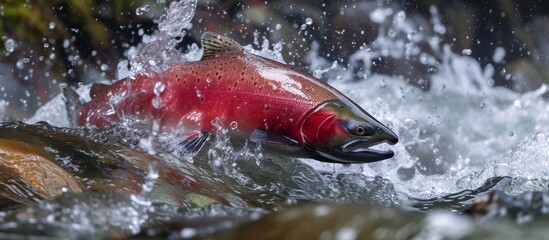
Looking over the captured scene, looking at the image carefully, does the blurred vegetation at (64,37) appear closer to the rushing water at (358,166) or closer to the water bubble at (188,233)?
the rushing water at (358,166)

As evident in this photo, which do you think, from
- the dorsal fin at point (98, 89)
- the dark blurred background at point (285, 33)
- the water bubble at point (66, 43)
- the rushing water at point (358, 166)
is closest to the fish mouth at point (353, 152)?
the rushing water at point (358, 166)

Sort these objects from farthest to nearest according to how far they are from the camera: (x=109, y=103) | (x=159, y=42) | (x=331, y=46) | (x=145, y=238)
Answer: (x=331, y=46)
(x=159, y=42)
(x=109, y=103)
(x=145, y=238)

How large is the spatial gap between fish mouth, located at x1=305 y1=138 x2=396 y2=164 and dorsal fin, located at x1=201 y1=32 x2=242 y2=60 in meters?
0.62

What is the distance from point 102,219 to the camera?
184 cm

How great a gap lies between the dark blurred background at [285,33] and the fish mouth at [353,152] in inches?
106

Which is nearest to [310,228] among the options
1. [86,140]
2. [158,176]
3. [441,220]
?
[441,220]

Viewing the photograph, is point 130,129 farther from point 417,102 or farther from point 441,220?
point 417,102

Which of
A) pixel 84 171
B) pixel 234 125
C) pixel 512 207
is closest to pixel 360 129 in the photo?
pixel 234 125

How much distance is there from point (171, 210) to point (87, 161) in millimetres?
962

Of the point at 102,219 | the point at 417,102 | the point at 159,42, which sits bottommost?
the point at 102,219

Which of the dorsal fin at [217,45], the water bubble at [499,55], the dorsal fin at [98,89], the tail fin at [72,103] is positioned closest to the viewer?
the dorsal fin at [217,45]

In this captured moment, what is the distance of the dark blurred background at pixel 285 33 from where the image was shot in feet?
18.4

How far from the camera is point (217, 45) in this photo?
346 cm

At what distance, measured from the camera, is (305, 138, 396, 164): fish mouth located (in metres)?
3.09
